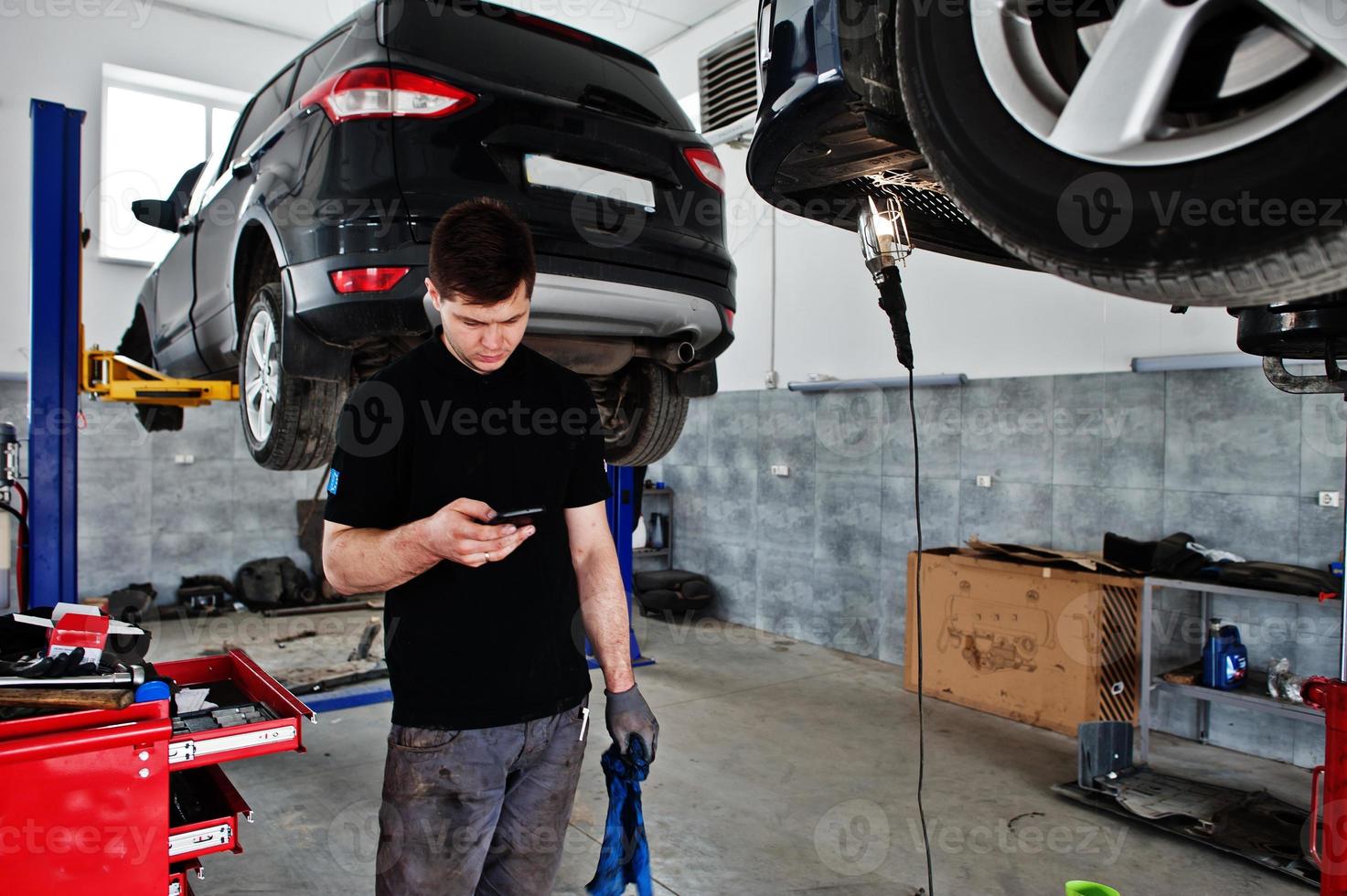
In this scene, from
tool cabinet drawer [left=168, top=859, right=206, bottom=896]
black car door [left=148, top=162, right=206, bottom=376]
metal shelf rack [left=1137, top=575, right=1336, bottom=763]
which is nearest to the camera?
tool cabinet drawer [left=168, top=859, right=206, bottom=896]

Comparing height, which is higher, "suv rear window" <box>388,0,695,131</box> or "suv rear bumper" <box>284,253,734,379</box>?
"suv rear window" <box>388,0,695,131</box>

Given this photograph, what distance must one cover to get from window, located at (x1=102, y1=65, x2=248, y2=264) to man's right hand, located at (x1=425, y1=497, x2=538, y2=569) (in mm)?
6403

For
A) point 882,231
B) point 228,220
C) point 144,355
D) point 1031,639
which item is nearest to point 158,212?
point 228,220

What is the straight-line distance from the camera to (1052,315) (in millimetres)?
4559

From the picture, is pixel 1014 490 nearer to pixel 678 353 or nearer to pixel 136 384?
pixel 678 353

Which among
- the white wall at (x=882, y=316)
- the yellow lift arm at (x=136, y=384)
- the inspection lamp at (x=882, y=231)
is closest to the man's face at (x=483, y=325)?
the inspection lamp at (x=882, y=231)

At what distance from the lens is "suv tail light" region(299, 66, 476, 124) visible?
6.89 feet

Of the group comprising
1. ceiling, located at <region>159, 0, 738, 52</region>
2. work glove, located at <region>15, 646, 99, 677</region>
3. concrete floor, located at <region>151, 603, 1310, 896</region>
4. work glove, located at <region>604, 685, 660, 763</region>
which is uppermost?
ceiling, located at <region>159, 0, 738, 52</region>

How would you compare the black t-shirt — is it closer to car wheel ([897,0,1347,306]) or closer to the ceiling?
car wheel ([897,0,1347,306])

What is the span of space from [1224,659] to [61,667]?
12.9 ft

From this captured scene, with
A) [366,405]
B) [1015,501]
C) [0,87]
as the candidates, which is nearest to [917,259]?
[1015,501]

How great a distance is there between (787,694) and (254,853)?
272 cm

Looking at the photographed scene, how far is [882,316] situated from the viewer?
542 cm

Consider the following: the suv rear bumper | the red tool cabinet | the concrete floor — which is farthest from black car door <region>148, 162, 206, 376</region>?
the red tool cabinet
